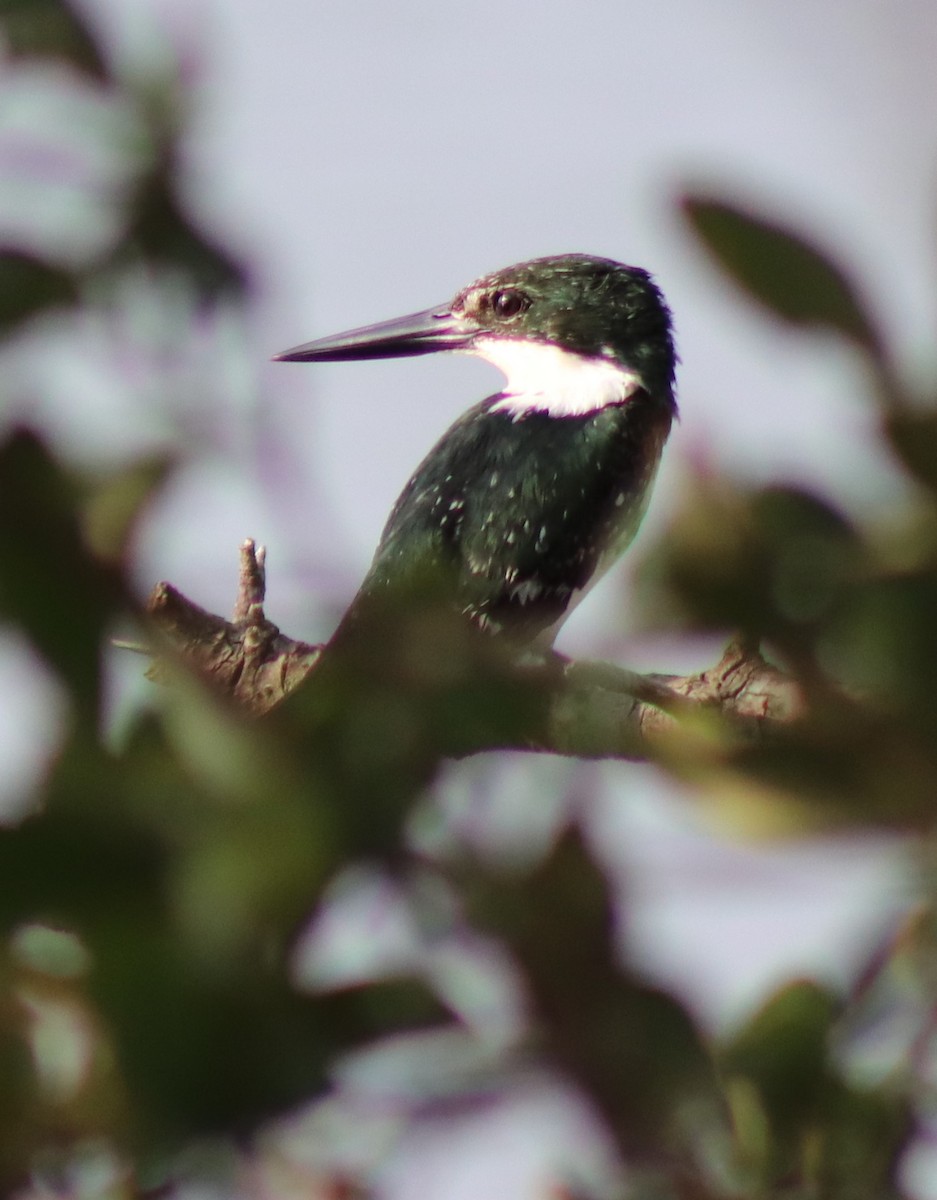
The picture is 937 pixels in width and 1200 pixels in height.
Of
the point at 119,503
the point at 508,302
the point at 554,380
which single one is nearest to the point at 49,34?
the point at 119,503

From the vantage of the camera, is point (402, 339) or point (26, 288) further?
point (402, 339)

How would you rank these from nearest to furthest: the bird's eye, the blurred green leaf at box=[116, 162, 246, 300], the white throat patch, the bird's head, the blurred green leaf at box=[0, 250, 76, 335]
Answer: the blurred green leaf at box=[0, 250, 76, 335], the blurred green leaf at box=[116, 162, 246, 300], the white throat patch, the bird's head, the bird's eye

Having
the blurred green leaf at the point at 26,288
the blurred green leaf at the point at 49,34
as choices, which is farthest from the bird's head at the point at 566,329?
the blurred green leaf at the point at 26,288

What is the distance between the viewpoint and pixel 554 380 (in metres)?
5.11

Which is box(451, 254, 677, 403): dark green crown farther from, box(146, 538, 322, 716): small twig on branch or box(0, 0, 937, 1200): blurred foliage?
box(0, 0, 937, 1200): blurred foliage

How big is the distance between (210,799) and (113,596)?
108mm

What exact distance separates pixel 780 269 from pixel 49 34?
53 centimetres

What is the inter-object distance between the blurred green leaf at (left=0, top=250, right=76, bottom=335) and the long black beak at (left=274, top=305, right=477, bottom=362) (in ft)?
14.5

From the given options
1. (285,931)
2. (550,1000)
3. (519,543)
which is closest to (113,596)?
(285,931)

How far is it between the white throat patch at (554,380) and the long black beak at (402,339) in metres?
0.15

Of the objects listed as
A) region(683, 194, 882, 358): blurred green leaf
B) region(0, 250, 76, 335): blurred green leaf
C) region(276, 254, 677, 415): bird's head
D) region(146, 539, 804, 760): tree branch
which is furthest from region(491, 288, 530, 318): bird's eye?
region(683, 194, 882, 358): blurred green leaf

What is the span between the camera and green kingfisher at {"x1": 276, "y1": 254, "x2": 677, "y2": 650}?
13.9 ft

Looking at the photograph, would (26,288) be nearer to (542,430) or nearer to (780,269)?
(780,269)

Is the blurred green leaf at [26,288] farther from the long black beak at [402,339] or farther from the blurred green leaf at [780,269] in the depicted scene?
the long black beak at [402,339]
